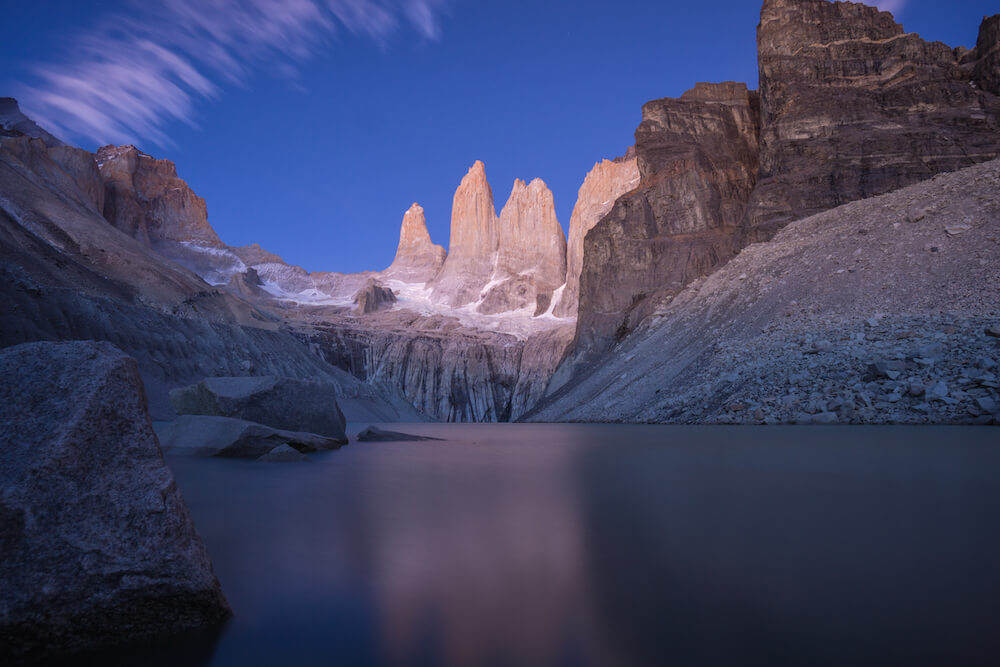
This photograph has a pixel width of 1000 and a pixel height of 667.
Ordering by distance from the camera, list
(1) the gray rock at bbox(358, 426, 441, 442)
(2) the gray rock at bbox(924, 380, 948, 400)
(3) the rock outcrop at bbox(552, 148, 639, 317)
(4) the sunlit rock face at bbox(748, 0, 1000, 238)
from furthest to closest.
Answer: (3) the rock outcrop at bbox(552, 148, 639, 317), (4) the sunlit rock face at bbox(748, 0, 1000, 238), (1) the gray rock at bbox(358, 426, 441, 442), (2) the gray rock at bbox(924, 380, 948, 400)

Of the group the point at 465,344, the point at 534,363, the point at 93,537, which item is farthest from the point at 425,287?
the point at 93,537

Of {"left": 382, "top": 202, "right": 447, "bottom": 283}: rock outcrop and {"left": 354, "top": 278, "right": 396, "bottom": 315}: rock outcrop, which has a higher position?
{"left": 382, "top": 202, "right": 447, "bottom": 283}: rock outcrop

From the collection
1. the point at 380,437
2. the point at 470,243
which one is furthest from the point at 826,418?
the point at 470,243

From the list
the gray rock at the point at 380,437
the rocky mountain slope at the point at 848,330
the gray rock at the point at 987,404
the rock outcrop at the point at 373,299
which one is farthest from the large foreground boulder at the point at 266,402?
the rock outcrop at the point at 373,299

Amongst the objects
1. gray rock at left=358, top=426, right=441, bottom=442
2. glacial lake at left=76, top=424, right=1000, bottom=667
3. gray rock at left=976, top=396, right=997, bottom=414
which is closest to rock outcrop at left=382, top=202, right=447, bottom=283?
gray rock at left=358, top=426, right=441, bottom=442

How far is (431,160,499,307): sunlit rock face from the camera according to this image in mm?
99688

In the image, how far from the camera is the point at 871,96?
1521 inches

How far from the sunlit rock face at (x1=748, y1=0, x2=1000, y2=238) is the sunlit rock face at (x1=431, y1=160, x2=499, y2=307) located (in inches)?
2475

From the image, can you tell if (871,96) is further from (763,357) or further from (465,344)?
(465,344)

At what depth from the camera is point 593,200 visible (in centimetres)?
8456

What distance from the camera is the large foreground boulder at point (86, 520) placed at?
7.05 ft

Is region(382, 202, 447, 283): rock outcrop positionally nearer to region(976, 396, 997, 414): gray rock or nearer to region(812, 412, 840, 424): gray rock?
region(812, 412, 840, 424): gray rock

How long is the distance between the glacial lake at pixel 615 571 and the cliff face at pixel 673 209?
124ft

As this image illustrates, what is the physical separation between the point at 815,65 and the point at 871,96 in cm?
471
